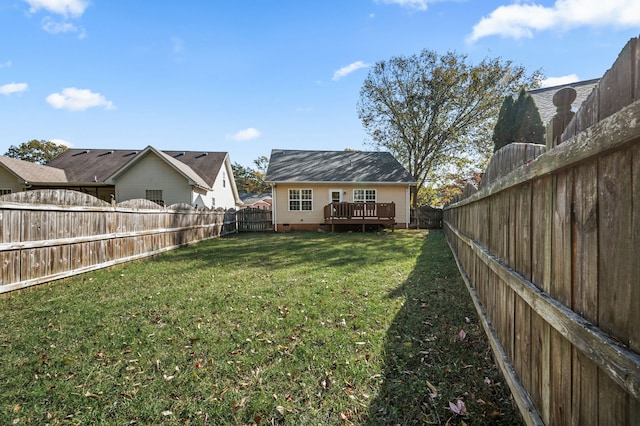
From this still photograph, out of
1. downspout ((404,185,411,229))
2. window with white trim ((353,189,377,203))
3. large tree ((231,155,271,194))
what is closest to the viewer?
window with white trim ((353,189,377,203))

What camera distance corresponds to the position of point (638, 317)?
0.91 m

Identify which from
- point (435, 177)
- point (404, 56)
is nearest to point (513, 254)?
point (404, 56)

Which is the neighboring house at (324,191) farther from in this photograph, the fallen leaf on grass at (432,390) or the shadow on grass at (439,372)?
the fallen leaf on grass at (432,390)

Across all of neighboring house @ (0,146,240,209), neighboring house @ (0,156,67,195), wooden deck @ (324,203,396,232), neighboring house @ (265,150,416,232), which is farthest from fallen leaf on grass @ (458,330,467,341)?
neighboring house @ (0,156,67,195)

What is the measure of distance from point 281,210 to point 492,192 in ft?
52.3

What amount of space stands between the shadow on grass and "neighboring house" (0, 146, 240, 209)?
16.0 meters

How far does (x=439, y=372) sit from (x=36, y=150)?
55.5m

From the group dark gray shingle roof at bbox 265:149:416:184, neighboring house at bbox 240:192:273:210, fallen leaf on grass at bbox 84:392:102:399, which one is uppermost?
dark gray shingle roof at bbox 265:149:416:184

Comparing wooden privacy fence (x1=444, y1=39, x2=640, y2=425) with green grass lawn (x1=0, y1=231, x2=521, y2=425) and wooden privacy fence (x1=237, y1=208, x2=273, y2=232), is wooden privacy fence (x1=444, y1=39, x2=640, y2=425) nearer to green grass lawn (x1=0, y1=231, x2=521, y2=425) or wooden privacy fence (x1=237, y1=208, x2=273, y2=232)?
green grass lawn (x1=0, y1=231, x2=521, y2=425)

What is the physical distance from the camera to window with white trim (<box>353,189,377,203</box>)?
18828 mm

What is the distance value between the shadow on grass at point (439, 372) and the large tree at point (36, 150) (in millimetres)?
53207

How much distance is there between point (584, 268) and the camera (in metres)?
1.25

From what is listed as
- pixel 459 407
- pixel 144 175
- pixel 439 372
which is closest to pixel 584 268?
pixel 459 407

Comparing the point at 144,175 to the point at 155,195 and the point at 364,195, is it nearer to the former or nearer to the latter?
the point at 155,195
